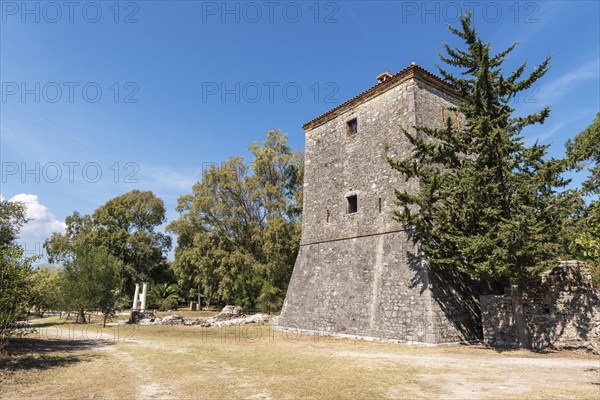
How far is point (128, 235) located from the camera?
40.1 metres

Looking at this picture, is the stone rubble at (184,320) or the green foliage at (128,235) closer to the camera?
the stone rubble at (184,320)

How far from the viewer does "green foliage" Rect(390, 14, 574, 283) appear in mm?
9891

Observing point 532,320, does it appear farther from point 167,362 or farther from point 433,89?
point 167,362

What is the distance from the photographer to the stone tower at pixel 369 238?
1257cm

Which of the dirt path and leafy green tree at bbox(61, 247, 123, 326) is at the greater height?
leafy green tree at bbox(61, 247, 123, 326)

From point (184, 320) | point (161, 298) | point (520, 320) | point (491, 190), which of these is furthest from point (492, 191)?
point (161, 298)

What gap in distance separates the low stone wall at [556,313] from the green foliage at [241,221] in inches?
654

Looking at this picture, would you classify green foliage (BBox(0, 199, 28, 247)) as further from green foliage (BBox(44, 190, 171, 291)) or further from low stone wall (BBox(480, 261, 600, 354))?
green foliage (BBox(44, 190, 171, 291))

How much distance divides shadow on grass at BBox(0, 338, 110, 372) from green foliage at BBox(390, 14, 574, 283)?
10.5 metres

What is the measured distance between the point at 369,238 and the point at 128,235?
33.5 m

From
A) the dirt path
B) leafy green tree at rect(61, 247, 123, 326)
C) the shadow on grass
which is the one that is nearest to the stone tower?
the dirt path

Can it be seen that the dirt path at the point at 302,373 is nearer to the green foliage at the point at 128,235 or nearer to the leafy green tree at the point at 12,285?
the leafy green tree at the point at 12,285

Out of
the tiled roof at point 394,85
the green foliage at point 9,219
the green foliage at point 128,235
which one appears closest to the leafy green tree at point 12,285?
the green foliage at point 9,219

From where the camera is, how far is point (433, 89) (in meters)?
15.3
